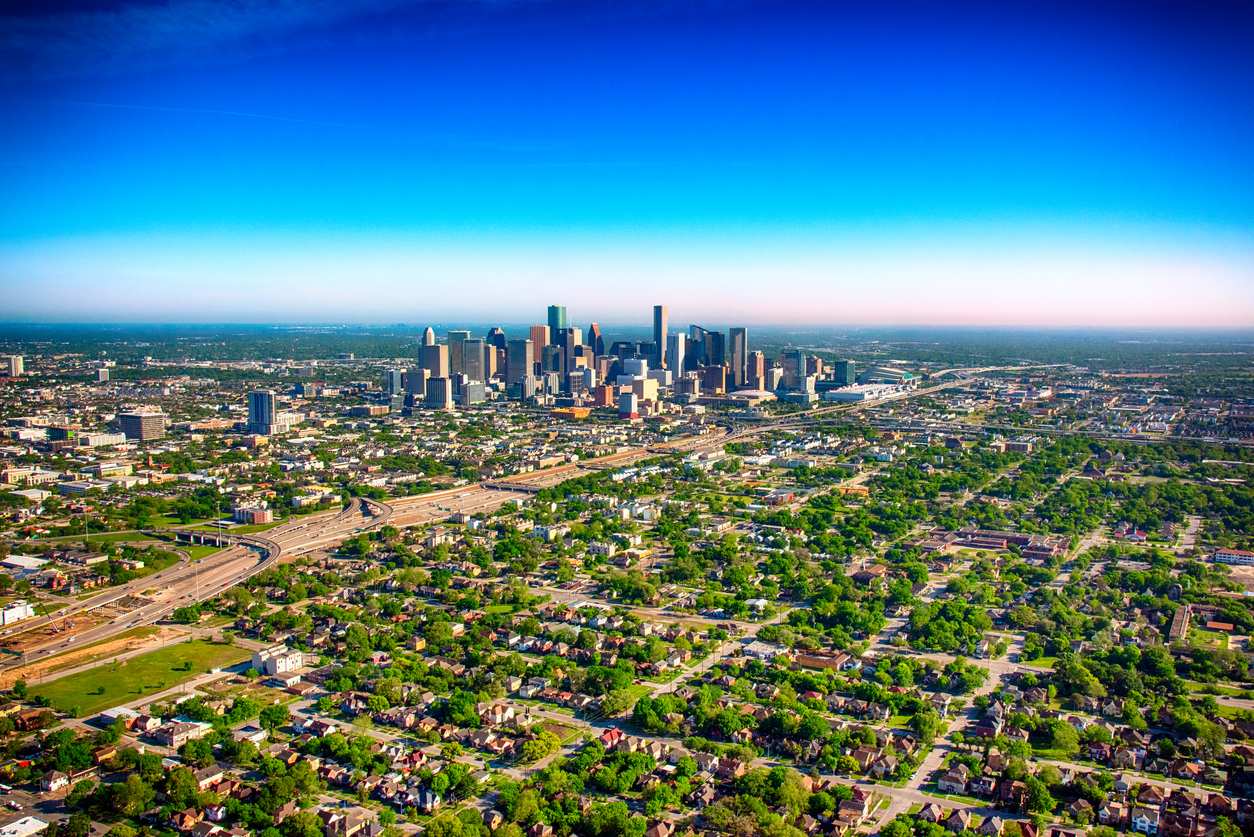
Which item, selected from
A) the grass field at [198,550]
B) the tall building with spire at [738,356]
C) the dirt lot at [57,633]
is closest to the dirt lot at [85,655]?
the dirt lot at [57,633]

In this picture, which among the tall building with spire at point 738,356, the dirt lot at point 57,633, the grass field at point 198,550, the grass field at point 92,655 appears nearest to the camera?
the grass field at point 92,655

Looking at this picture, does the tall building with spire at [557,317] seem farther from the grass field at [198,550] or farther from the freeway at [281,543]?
the grass field at [198,550]

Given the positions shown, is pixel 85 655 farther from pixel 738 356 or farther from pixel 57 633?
pixel 738 356

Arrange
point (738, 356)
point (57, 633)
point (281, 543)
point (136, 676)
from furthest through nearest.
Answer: point (738, 356) < point (281, 543) < point (57, 633) < point (136, 676)

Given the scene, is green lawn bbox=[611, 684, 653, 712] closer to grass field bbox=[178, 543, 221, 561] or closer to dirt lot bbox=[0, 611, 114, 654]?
dirt lot bbox=[0, 611, 114, 654]

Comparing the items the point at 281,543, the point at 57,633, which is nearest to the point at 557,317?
the point at 281,543

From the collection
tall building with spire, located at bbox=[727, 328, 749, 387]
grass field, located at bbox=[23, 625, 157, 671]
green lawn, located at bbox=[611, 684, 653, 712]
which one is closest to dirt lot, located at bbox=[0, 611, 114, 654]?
grass field, located at bbox=[23, 625, 157, 671]

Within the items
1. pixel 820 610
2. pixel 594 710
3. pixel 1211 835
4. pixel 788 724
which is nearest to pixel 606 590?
pixel 820 610

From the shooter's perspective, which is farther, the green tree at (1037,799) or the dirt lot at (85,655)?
the dirt lot at (85,655)

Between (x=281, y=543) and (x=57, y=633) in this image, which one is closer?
(x=57, y=633)
